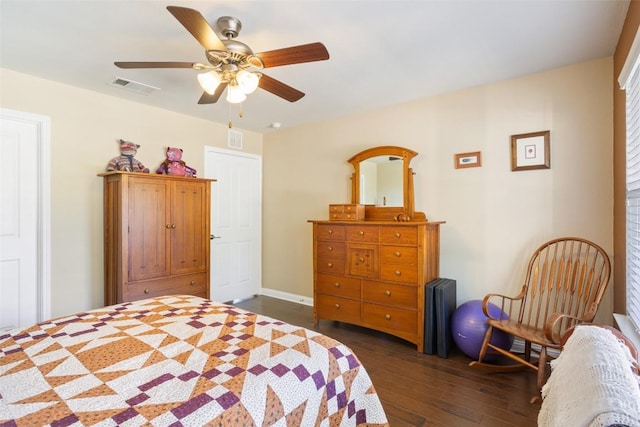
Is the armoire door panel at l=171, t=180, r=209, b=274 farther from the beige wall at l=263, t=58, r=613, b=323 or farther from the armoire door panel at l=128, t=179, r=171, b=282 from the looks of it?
the beige wall at l=263, t=58, r=613, b=323

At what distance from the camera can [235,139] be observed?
14.4 ft

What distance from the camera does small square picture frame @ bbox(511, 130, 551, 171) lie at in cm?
267

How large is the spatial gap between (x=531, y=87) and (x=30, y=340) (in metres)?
3.75

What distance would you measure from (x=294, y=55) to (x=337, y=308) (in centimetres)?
246

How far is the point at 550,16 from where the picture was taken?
1.92m

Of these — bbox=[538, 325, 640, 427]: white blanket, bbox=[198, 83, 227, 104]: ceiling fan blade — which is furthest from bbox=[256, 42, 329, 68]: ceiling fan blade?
bbox=[538, 325, 640, 427]: white blanket

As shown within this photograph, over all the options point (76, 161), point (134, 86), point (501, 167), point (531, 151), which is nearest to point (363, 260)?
point (501, 167)

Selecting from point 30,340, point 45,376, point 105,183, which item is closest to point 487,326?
point 45,376

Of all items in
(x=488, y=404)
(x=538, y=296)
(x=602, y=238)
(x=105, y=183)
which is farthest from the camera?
(x=105, y=183)

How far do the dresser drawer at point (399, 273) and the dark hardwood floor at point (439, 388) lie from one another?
0.62 metres

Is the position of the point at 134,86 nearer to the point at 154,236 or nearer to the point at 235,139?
the point at 154,236

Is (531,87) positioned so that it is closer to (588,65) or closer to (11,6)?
(588,65)

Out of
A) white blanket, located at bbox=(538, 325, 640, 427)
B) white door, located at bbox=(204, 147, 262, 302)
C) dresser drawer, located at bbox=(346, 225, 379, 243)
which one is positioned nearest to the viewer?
white blanket, located at bbox=(538, 325, 640, 427)

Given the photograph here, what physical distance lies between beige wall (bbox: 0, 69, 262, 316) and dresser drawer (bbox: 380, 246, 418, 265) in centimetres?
273
